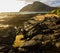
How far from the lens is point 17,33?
3372 cm

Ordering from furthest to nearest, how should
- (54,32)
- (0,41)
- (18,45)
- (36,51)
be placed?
1. (54,32)
2. (0,41)
3. (18,45)
4. (36,51)

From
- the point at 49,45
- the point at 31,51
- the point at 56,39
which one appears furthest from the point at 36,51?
the point at 56,39

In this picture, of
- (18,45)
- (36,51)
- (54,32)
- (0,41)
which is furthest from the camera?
(54,32)

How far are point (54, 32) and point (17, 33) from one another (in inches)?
267

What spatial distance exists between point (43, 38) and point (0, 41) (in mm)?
6942

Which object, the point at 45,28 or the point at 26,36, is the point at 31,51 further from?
the point at 45,28

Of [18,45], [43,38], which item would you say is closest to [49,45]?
[43,38]

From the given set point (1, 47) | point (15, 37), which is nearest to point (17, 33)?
point (15, 37)

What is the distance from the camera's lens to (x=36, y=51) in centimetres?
2539

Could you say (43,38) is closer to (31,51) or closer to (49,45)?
(49,45)

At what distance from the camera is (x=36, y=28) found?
33.1 metres

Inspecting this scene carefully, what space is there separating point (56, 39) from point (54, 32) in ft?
10.9

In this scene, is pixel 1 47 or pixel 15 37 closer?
pixel 1 47

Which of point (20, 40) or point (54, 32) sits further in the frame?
point (54, 32)
